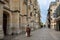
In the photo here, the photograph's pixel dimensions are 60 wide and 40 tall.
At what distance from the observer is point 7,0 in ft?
102

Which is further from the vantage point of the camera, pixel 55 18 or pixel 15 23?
pixel 55 18

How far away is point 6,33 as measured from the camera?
3134cm

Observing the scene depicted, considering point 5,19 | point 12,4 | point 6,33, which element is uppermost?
point 12,4

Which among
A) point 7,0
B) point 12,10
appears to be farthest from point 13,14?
point 7,0

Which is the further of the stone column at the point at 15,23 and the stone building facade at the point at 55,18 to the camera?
the stone building facade at the point at 55,18

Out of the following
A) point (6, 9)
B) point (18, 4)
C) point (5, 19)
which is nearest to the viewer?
point (6, 9)

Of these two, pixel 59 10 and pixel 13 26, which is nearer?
pixel 13 26

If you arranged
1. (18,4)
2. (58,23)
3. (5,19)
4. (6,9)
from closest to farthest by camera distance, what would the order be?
(6,9), (5,19), (18,4), (58,23)

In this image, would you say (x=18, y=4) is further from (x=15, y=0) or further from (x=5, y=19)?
(x=5, y=19)

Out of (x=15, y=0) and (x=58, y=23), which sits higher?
(x=15, y=0)

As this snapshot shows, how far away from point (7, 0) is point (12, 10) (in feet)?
8.08

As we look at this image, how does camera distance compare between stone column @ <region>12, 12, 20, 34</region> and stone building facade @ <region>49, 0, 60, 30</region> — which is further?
stone building facade @ <region>49, 0, 60, 30</region>

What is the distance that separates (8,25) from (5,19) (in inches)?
47.3

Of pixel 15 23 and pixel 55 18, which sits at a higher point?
pixel 55 18
